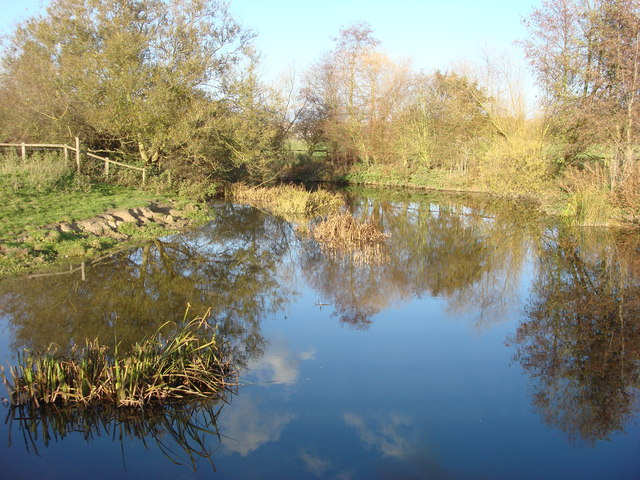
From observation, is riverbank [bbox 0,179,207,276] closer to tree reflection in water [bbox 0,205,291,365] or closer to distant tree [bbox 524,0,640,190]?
tree reflection in water [bbox 0,205,291,365]

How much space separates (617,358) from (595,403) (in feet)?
4.92

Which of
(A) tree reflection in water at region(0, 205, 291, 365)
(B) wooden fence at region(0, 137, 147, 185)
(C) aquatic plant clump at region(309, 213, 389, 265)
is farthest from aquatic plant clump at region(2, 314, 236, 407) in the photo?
(B) wooden fence at region(0, 137, 147, 185)

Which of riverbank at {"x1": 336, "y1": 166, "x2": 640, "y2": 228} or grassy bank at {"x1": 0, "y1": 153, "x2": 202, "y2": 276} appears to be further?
riverbank at {"x1": 336, "y1": 166, "x2": 640, "y2": 228}

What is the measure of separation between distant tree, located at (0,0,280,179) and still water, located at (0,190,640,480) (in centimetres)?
807

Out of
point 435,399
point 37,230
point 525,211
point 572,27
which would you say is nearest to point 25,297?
point 37,230

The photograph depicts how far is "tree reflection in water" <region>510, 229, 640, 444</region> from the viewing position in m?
5.63

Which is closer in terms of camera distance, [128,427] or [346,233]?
[128,427]

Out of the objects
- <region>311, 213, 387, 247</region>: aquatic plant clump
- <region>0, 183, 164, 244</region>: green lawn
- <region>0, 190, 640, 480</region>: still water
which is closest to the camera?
<region>0, 190, 640, 480</region>: still water

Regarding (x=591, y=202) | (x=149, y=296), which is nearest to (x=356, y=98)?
(x=591, y=202)

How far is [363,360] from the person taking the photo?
22.7 ft

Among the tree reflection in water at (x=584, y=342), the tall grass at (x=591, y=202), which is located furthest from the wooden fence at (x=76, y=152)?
the tall grass at (x=591, y=202)

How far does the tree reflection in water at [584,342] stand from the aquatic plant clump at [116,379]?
3876mm

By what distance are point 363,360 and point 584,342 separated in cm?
328

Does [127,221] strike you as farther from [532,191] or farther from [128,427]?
[532,191]
